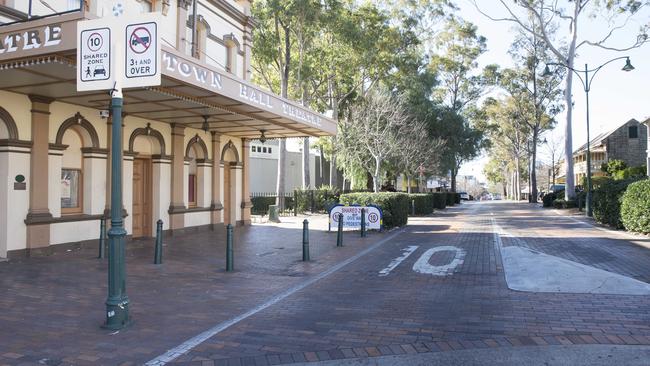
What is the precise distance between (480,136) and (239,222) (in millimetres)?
29382

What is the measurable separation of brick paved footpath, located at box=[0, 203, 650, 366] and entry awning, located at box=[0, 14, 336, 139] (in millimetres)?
3607

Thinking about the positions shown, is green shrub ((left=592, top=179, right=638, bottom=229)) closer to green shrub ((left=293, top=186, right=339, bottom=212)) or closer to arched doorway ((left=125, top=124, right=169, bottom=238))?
green shrub ((left=293, top=186, right=339, bottom=212))

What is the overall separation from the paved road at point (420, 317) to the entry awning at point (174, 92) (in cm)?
476

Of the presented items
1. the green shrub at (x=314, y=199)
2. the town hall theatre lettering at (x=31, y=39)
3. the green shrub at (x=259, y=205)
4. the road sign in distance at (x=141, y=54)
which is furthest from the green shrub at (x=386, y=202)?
the road sign in distance at (x=141, y=54)

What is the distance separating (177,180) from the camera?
16.3 metres

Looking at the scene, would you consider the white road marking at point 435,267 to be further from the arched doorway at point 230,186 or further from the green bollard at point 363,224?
the arched doorway at point 230,186

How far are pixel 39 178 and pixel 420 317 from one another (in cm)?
913

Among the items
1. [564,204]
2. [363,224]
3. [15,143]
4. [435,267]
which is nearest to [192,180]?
[363,224]

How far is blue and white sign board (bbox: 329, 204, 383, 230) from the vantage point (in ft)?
55.4

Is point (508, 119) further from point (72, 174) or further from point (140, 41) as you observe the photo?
point (140, 41)

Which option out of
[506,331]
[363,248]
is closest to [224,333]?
[506,331]

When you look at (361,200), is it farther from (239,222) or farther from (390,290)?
(390,290)

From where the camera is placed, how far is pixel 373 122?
103 ft

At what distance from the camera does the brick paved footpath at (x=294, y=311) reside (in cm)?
517
